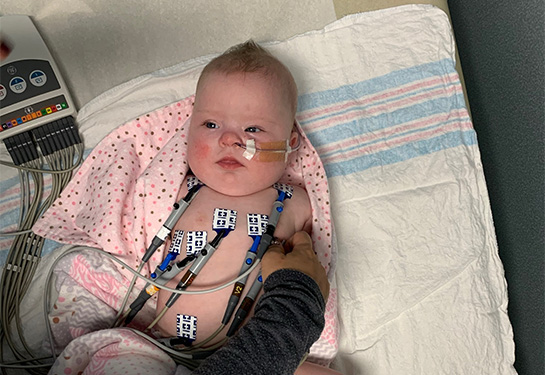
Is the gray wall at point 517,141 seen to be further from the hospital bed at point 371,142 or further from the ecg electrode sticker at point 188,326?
the ecg electrode sticker at point 188,326

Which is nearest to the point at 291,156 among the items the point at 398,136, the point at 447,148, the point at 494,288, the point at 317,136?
the point at 317,136

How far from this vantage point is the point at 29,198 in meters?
1.63

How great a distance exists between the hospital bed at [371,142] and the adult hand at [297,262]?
0.23 meters

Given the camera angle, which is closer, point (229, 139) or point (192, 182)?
point (229, 139)

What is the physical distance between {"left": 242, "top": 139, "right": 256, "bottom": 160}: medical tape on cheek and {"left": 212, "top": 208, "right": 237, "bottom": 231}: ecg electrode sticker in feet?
0.54

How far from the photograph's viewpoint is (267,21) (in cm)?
183

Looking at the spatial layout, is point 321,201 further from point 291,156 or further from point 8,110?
point 8,110

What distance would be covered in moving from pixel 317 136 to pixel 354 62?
0.28m

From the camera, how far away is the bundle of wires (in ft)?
4.94

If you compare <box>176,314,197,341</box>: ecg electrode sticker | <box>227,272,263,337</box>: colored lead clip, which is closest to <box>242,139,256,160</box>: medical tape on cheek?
<box>227,272,263,337</box>: colored lead clip

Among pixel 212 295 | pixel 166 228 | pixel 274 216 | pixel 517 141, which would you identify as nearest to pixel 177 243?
pixel 166 228

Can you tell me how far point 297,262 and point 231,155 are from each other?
13.2 inches

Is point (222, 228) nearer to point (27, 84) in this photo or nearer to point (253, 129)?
point (253, 129)

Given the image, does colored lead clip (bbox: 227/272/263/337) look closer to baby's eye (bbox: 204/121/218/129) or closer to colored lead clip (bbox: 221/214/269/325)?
colored lead clip (bbox: 221/214/269/325)
